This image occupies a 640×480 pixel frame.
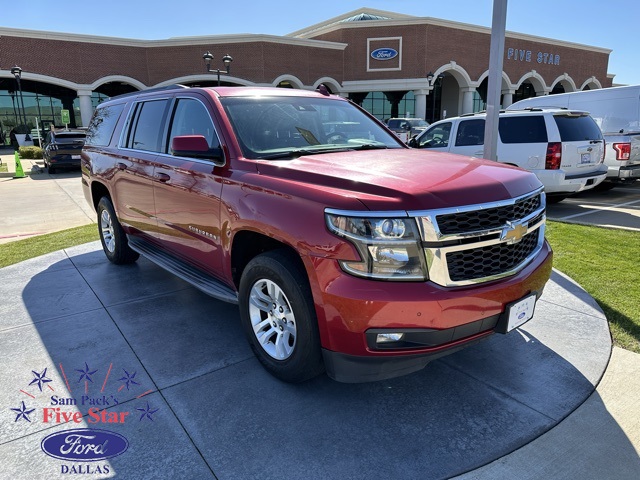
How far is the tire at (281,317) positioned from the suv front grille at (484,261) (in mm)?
863

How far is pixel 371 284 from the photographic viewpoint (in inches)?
99.0

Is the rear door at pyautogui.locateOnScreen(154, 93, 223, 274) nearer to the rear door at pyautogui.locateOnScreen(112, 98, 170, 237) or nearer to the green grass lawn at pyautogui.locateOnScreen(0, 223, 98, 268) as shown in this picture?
the rear door at pyautogui.locateOnScreen(112, 98, 170, 237)

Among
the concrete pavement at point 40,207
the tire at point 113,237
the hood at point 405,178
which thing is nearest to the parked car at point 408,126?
the concrete pavement at point 40,207

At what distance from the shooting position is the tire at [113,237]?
5828 mm

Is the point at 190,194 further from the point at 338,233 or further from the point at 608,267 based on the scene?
the point at 608,267

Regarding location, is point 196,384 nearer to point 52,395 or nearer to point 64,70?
point 52,395

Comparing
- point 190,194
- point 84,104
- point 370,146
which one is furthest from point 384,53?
point 190,194

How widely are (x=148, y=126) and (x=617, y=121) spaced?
38.4 ft

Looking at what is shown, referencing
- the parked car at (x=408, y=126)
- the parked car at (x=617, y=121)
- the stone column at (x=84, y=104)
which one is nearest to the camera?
the parked car at (x=617, y=121)

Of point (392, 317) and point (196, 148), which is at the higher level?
point (196, 148)

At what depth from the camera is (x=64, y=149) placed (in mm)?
20062

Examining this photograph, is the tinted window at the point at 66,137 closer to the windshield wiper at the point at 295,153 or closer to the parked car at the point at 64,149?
the parked car at the point at 64,149

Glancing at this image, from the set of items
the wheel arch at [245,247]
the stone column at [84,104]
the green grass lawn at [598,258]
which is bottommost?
the green grass lawn at [598,258]

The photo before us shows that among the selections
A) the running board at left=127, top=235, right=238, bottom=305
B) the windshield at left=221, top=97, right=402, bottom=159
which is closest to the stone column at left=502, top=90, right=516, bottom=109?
the windshield at left=221, top=97, right=402, bottom=159
